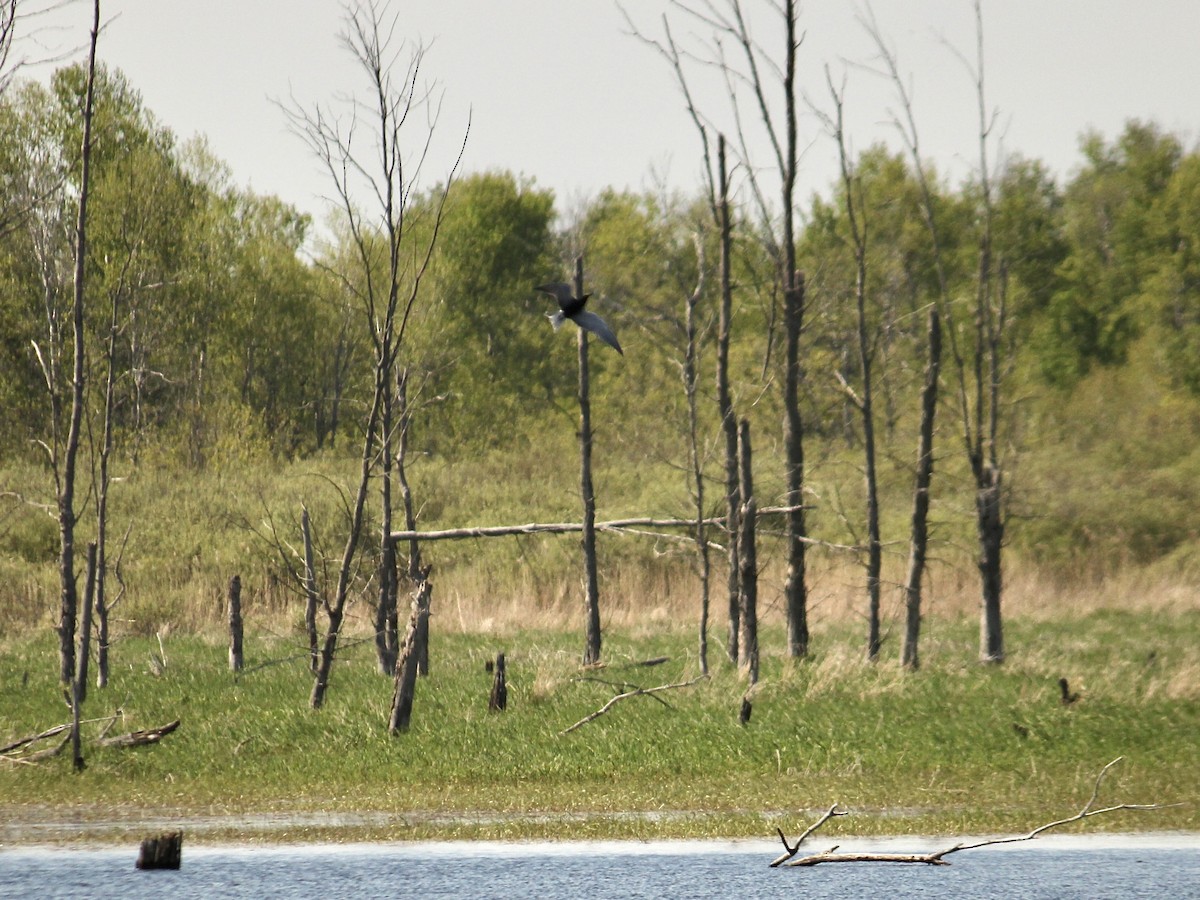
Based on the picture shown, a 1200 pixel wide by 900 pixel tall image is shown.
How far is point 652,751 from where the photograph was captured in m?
14.3

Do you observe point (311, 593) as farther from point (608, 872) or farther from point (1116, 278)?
point (1116, 278)

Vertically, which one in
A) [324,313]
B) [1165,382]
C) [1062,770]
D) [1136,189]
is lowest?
[1062,770]

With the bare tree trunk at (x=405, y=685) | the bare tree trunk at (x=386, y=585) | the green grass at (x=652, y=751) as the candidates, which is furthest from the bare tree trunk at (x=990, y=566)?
the bare tree trunk at (x=405, y=685)

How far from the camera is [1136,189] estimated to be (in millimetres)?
58469

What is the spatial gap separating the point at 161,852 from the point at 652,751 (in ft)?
19.3

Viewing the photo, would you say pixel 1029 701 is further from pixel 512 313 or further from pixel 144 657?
pixel 512 313

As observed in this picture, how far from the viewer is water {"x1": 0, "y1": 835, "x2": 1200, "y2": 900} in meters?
9.63

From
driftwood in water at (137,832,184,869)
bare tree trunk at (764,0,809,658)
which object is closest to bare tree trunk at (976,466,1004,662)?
bare tree trunk at (764,0,809,658)

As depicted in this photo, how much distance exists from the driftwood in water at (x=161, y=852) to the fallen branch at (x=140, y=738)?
16.9ft

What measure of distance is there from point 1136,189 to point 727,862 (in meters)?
55.2

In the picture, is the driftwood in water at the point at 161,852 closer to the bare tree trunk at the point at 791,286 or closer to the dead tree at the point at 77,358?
the dead tree at the point at 77,358

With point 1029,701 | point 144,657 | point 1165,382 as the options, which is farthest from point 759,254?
point 1029,701

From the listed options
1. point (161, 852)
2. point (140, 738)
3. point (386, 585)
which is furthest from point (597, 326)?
point (386, 585)

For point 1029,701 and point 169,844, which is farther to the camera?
point 1029,701
